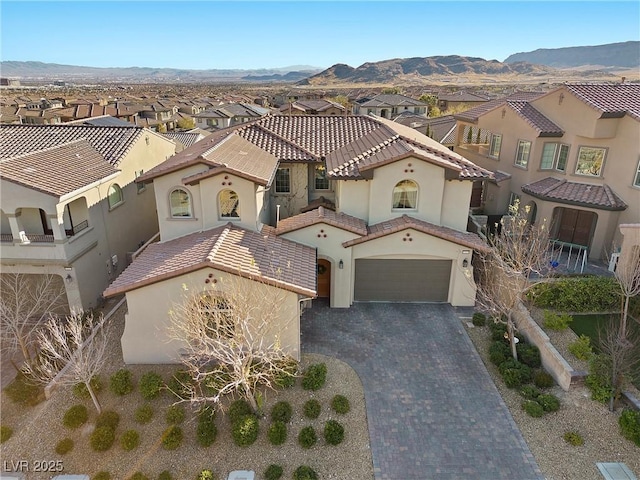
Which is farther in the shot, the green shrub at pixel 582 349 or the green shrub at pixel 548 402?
the green shrub at pixel 582 349

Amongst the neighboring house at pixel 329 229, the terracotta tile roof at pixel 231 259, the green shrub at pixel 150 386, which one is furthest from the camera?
the neighboring house at pixel 329 229

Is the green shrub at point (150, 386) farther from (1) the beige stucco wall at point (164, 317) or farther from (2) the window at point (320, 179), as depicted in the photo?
(2) the window at point (320, 179)

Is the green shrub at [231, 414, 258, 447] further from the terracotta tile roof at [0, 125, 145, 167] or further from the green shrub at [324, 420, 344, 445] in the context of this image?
the terracotta tile roof at [0, 125, 145, 167]

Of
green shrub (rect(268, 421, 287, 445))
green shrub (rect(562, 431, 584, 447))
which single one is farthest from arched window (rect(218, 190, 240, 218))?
green shrub (rect(562, 431, 584, 447))

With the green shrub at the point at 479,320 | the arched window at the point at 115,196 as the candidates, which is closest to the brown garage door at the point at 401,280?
the green shrub at the point at 479,320

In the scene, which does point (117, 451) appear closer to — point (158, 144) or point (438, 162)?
point (438, 162)

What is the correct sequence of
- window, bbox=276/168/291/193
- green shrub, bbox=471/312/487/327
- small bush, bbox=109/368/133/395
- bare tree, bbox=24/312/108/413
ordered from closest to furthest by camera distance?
bare tree, bbox=24/312/108/413, small bush, bbox=109/368/133/395, green shrub, bbox=471/312/487/327, window, bbox=276/168/291/193
